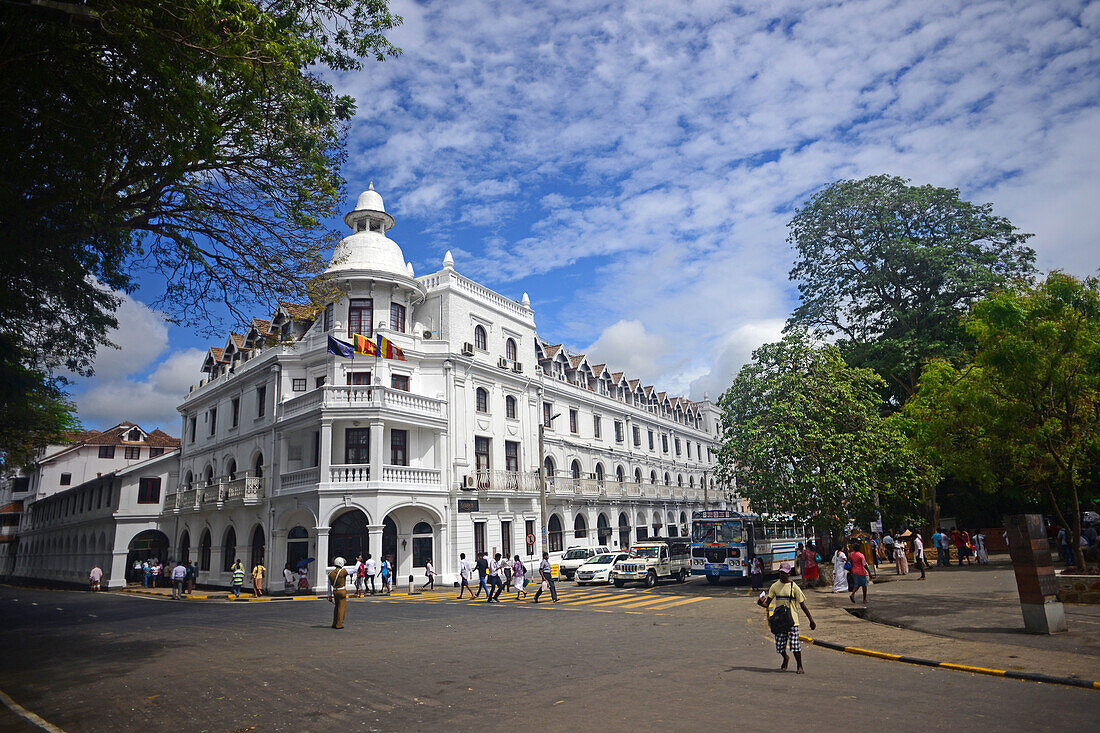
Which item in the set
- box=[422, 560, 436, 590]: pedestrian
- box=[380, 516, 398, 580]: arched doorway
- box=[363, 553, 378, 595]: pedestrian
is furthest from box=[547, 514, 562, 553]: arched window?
box=[363, 553, 378, 595]: pedestrian

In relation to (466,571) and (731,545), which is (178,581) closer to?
(466,571)

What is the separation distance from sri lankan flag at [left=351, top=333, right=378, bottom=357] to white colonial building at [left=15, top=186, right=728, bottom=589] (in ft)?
5.21

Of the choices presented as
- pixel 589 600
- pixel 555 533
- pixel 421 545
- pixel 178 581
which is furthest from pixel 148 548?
pixel 589 600

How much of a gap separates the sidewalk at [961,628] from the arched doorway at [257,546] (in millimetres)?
26490

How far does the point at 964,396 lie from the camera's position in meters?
19.3

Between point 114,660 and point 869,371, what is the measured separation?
25.8m

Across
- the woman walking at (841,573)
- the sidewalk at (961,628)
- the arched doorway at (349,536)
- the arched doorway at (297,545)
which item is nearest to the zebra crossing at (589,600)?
the arched doorway at (349,536)

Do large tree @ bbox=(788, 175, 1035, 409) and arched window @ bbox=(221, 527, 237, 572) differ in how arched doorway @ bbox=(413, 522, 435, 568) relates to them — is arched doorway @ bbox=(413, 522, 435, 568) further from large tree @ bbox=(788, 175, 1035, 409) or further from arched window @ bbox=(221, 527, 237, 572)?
large tree @ bbox=(788, 175, 1035, 409)

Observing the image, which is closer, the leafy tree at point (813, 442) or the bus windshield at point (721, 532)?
the leafy tree at point (813, 442)

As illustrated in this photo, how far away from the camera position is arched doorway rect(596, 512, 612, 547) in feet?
148

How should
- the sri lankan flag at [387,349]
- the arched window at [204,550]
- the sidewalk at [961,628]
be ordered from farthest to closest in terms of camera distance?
1. the arched window at [204,550]
2. the sri lankan flag at [387,349]
3. the sidewalk at [961,628]

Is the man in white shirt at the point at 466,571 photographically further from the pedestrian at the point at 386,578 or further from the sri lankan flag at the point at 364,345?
the sri lankan flag at the point at 364,345

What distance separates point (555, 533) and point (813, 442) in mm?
19895

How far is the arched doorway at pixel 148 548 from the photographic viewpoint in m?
47.4
